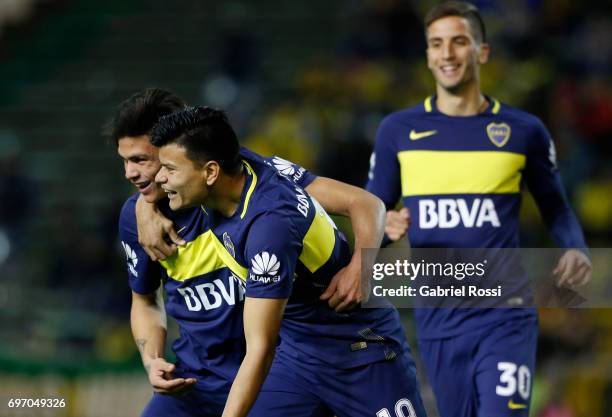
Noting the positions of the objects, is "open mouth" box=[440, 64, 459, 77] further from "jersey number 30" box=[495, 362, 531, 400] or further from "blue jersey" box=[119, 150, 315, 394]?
"jersey number 30" box=[495, 362, 531, 400]

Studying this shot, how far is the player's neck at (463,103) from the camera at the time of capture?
5.69 meters

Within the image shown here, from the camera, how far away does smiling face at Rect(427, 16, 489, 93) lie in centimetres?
561

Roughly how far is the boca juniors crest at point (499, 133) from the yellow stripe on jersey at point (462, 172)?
0.20ft

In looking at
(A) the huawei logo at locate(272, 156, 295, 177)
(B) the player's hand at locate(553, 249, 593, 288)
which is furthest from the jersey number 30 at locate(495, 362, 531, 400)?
(A) the huawei logo at locate(272, 156, 295, 177)

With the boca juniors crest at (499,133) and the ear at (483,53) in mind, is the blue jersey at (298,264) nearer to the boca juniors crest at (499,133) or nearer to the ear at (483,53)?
the boca juniors crest at (499,133)

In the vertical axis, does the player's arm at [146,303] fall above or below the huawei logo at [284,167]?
below

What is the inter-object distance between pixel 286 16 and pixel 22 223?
4.38 metres

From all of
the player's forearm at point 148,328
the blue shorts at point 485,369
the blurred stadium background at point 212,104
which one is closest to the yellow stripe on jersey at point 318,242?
the player's forearm at point 148,328

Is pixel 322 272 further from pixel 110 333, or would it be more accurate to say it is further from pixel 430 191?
pixel 110 333

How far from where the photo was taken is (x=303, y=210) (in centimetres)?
434

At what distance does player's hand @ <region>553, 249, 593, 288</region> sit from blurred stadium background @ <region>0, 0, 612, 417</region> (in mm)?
2537

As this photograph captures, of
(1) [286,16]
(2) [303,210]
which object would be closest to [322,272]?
→ (2) [303,210]

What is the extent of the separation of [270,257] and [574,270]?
192 centimetres

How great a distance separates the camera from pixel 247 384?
4.10m
